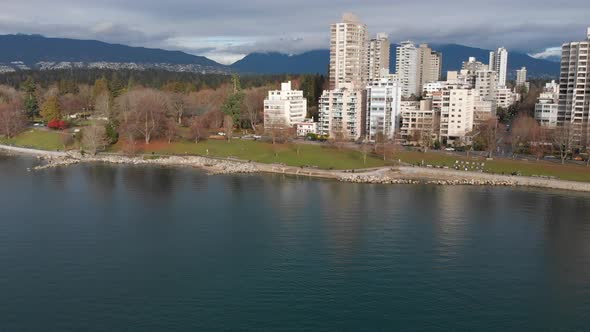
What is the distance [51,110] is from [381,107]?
995 inches

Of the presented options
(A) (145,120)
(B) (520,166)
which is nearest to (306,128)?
(A) (145,120)

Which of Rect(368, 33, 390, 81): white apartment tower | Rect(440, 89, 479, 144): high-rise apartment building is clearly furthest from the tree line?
Rect(440, 89, 479, 144): high-rise apartment building

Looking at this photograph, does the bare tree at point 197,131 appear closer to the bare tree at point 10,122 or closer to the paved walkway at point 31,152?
the paved walkway at point 31,152

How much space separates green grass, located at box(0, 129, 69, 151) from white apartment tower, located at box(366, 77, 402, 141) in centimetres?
2090

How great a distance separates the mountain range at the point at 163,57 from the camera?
160 metres

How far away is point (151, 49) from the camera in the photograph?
18650 cm

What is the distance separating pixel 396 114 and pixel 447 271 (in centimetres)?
2615

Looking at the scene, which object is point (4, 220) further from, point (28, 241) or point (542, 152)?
point (542, 152)

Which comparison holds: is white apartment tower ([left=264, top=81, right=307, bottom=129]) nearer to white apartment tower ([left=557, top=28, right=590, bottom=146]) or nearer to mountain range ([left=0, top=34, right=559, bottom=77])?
white apartment tower ([left=557, top=28, right=590, bottom=146])

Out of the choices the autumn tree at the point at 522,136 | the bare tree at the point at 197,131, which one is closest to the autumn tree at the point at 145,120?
the bare tree at the point at 197,131

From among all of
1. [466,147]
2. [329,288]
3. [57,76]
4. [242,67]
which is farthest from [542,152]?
[242,67]

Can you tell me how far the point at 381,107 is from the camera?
121ft

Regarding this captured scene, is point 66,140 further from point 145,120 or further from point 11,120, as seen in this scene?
point 11,120

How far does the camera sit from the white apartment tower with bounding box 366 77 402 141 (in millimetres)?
36781
